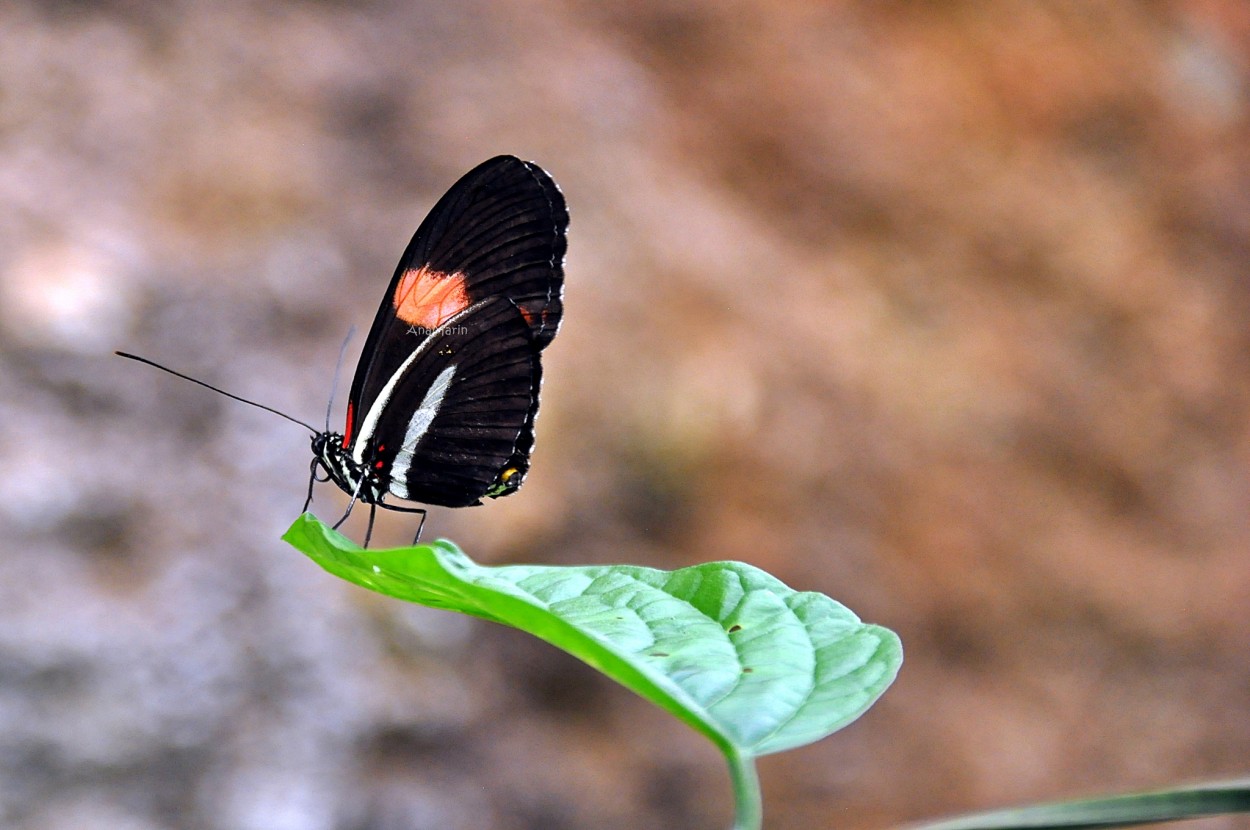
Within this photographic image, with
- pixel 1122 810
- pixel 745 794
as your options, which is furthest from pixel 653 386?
pixel 1122 810

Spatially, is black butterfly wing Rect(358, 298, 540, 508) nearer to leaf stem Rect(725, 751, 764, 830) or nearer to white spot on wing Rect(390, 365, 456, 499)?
white spot on wing Rect(390, 365, 456, 499)

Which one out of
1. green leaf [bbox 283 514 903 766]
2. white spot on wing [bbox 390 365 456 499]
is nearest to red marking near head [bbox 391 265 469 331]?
white spot on wing [bbox 390 365 456 499]

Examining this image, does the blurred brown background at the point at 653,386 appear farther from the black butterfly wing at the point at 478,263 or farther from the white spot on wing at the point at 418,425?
the black butterfly wing at the point at 478,263

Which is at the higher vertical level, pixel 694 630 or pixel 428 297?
pixel 428 297

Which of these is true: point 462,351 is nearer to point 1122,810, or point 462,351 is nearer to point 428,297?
point 428,297

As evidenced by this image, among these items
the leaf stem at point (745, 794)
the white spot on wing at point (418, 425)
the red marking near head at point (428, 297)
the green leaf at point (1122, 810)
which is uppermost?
the red marking near head at point (428, 297)

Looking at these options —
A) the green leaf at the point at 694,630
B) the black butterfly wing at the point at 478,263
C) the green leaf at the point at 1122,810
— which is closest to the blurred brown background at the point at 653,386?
the black butterfly wing at the point at 478,263

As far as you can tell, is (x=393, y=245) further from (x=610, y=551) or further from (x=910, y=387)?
(x=910, y=387)
